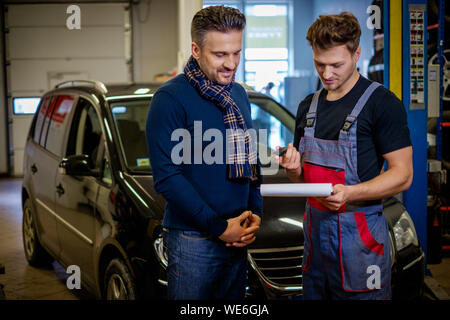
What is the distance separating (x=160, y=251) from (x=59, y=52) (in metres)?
10.7

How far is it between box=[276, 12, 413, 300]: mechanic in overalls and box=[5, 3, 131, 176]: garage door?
11.0 metres

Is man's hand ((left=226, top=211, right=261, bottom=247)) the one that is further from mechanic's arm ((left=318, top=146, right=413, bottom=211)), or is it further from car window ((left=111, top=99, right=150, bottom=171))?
car window ((left=111, top=99, right=150, bottom=171))

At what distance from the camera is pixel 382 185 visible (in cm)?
190

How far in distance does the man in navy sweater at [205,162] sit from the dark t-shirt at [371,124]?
33 cm

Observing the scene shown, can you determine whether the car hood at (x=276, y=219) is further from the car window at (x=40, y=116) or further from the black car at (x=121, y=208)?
the car window at (x=40, y=116)

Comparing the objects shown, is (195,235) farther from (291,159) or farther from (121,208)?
(121,208)

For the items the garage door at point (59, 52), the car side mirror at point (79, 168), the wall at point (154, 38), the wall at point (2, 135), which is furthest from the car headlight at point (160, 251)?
the wall at point (2, 135)

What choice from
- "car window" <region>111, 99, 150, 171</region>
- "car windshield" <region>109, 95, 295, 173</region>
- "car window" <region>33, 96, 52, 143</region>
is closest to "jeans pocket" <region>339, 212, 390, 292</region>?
"car windshield" <region>109, 95, 295, 173</region>
